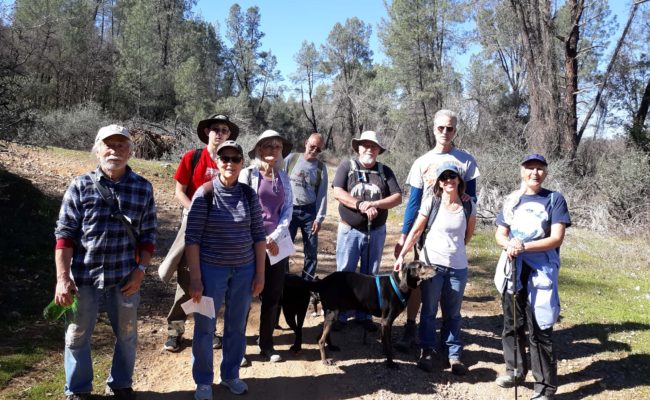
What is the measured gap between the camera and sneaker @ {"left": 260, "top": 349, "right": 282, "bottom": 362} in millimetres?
4094

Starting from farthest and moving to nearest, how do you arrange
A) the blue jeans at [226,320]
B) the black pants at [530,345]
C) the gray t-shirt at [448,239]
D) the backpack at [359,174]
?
1. the backpack at [359,174]
2. the gray t-shirt at [448,239]
3. the black pants at [530,345]
4. the blue jeans at [226,320]

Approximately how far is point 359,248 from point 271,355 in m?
1.34

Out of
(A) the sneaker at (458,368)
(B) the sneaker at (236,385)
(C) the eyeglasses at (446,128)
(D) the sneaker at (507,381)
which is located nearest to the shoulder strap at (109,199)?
(B) the sneaker at (236,385)

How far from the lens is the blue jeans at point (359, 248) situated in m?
4.56

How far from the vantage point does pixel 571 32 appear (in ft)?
46.4

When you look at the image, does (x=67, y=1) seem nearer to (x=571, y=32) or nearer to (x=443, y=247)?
(x=571, y=32)

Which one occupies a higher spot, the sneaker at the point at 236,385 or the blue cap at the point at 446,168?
the blue cap at the point at 446,168

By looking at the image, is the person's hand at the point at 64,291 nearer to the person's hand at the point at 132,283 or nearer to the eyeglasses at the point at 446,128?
the person's hand at the point at 132,283

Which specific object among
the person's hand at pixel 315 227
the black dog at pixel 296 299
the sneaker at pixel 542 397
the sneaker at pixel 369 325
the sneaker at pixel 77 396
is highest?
the person's hand at pixel 315 227

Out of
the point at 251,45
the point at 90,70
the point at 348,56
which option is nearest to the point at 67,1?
the point at 90,70

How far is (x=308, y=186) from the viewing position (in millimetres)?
5266

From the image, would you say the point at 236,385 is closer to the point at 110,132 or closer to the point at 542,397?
the point at 110,132

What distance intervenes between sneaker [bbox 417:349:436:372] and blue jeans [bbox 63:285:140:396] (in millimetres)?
2512

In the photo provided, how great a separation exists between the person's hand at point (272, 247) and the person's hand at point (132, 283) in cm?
102
